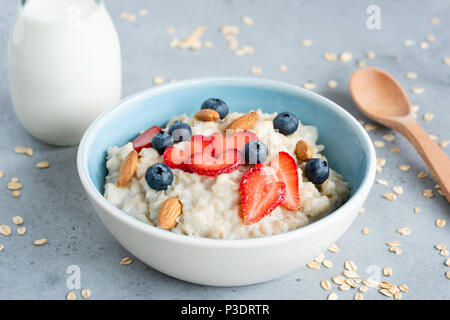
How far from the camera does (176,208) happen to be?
1511 mm

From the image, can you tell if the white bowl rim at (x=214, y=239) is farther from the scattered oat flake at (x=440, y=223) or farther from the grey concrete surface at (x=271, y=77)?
the scattered oat flake at (x=440, y=223)

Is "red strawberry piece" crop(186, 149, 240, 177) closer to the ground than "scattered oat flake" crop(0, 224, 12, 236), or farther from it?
farther from it

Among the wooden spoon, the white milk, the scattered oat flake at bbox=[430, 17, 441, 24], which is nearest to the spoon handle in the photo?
the wooden spoon

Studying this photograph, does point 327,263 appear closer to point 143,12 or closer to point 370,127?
point 370,127

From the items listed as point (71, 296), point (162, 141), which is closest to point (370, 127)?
point (162, 141)

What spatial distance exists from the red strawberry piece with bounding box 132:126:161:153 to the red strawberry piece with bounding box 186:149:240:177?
0.72ft

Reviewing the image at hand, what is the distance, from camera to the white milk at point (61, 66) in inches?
76.2

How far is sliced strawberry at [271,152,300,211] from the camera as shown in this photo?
5.10 feet

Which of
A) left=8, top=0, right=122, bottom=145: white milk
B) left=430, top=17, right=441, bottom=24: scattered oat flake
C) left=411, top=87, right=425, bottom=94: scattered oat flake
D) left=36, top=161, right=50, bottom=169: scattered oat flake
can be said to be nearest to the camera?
left=8, top=0, right=122, bottom=145: white milk

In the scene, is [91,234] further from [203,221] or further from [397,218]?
[397,218]

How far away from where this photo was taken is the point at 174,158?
1635mm

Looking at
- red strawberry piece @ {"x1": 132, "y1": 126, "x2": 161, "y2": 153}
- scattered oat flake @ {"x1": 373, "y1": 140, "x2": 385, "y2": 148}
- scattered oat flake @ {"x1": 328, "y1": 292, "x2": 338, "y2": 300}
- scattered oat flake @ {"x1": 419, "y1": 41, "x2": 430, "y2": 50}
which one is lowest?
scattered oat flake @ {"x1": 328, "y1": 292, "x2": 338, "y2": 300}

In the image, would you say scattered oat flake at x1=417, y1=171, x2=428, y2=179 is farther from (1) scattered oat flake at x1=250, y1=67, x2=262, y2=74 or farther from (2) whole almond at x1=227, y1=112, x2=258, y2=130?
(1) scattered oat flake at x1=250, y1=67, x2=262, y2=74

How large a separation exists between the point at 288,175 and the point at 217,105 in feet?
1.26
